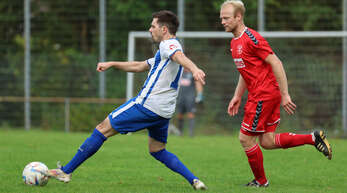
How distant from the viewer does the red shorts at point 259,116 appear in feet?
20.6

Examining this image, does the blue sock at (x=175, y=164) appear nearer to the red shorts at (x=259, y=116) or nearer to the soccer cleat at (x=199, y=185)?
the soccer cleat at (x=199, y=185)

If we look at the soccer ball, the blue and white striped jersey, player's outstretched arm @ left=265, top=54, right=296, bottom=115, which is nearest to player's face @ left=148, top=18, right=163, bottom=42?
the blue and white striped jersey

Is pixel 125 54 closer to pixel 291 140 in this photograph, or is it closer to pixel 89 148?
pixel 291 140

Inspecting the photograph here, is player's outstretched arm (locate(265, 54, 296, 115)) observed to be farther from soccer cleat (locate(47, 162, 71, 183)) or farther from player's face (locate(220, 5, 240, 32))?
soccer cleat (locate(47, 162, 71, 183))

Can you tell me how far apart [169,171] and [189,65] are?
8.59 feet

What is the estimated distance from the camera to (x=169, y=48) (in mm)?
5859

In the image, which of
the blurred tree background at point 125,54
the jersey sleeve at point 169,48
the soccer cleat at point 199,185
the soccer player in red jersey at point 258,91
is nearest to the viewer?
the jersey sleeve at point 169,48

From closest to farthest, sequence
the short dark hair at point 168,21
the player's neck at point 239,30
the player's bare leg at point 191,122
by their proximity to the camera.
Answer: the short dark hair at point 168,21 < the player's neck at point 239,30 < the player's bare leg at point 191,122

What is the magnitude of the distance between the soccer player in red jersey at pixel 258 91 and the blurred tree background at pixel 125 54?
27.2 ft

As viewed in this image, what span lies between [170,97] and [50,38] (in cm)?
1366

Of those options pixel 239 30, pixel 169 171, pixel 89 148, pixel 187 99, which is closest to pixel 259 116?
pixel 239 30

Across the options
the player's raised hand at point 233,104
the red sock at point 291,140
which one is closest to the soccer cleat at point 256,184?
the red sock at point 291,140

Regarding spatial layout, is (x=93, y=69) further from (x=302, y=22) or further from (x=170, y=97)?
(x=170, y=97)

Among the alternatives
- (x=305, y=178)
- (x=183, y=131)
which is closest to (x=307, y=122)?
(x=183, y=131)
